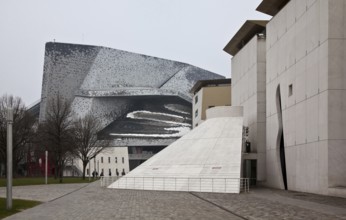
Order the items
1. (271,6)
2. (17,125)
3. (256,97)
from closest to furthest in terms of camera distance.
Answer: (271,6), (256,97), (17,125)

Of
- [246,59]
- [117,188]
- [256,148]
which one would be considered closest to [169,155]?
[117,188]

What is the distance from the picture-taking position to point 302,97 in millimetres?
29625

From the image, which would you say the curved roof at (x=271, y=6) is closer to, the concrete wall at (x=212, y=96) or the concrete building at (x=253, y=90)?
the concrete building at (x=253, y=90)

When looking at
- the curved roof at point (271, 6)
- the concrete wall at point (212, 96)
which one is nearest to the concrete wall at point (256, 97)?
the curved roof at point (271, 6)

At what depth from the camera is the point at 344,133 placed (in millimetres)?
25312

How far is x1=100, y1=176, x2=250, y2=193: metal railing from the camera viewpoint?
28839mm

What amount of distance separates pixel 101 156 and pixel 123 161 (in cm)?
475

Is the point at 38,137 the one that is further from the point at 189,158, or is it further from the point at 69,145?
the point at 189,158

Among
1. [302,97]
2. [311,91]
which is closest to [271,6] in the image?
[302,97]

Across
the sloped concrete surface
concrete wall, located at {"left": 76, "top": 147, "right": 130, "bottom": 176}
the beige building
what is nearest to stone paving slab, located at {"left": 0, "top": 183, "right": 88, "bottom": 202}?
the sloped concrete surface

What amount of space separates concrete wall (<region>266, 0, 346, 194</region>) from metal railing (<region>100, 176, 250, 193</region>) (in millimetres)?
4090

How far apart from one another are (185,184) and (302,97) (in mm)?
8436

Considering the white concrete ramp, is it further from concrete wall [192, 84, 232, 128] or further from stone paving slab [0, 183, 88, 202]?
concrete wall [192, 84, 232, 128]

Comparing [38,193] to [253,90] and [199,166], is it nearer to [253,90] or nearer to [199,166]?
[199,166]
